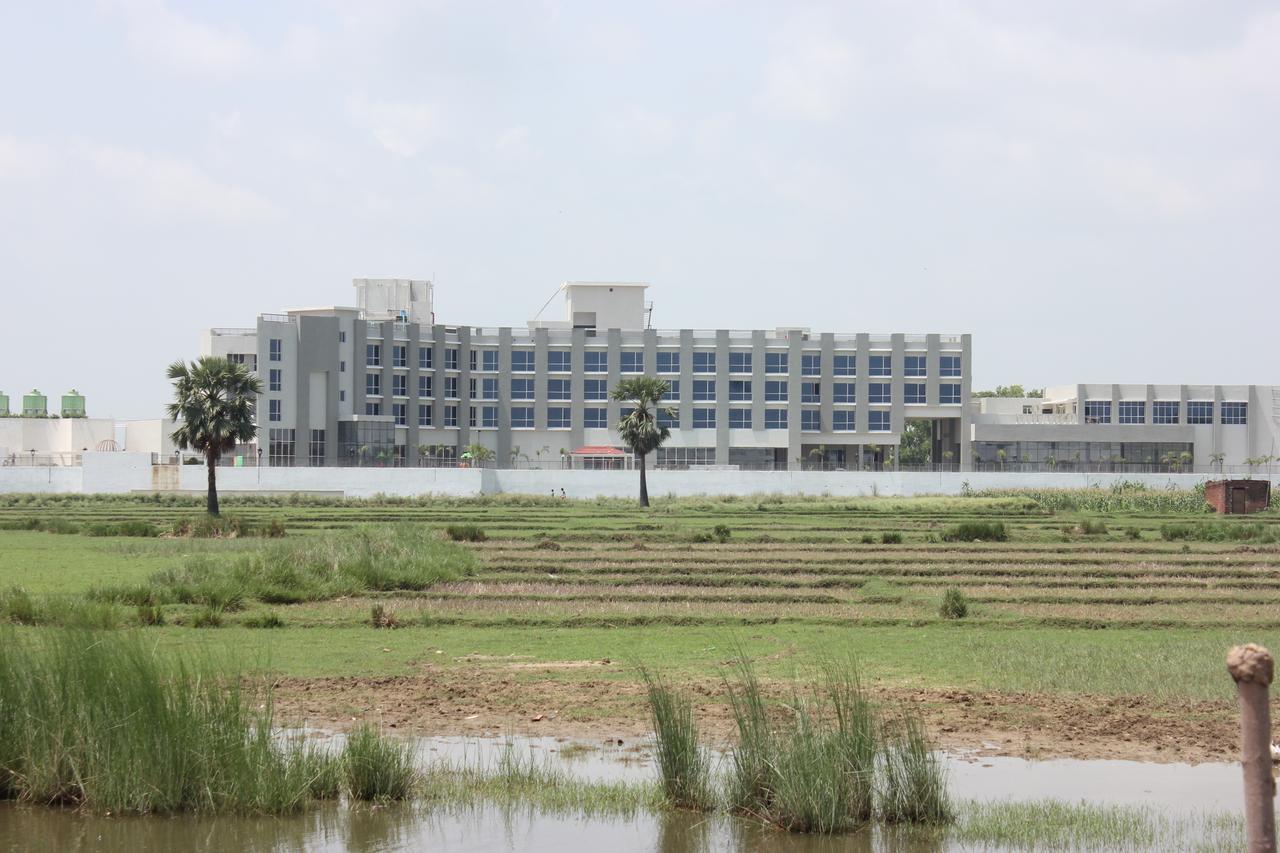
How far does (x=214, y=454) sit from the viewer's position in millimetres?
73438

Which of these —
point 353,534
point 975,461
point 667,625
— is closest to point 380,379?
point 975,461

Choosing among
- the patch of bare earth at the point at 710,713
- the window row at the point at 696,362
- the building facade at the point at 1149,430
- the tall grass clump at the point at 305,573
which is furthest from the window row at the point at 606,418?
the patch of bare earth at the point at 710,713

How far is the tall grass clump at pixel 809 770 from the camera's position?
13.2 metres

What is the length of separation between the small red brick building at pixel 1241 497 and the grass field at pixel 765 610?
20.7 metres

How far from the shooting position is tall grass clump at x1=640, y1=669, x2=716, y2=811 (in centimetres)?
1395

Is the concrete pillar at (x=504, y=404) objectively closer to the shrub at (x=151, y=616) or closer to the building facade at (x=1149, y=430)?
the building facade at (x=1149, y=430)

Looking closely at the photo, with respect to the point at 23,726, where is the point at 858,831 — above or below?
below

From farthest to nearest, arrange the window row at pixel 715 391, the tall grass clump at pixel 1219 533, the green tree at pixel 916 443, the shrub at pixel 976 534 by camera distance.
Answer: the green tree at pixel 916 443 < the window row at pixel 715 391 < the tall grass clump at pixel 1219 533 < the shrub at pixel 976 534

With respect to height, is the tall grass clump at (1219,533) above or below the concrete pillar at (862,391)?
below

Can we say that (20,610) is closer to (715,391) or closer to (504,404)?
(504,404)

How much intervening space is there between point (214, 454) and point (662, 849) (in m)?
64.9

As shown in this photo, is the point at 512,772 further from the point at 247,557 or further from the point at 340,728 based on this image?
the point at 247,557

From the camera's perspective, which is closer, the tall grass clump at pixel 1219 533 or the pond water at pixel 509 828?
the pond water at pixel 509 828

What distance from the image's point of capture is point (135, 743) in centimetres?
1359
